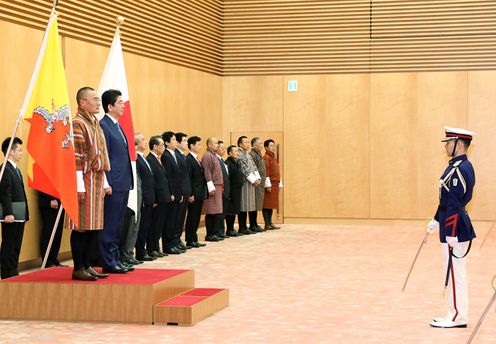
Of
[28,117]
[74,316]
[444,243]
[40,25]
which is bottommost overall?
Result: [74,316]

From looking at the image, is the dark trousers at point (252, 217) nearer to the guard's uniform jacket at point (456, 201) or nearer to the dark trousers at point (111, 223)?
the dark trousers at point (111, 223)

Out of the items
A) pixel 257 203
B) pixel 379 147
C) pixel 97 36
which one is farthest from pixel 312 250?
pixel 379 147

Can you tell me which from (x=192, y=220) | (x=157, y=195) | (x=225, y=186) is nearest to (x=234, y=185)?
(x=225, y=186)

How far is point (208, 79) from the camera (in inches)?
634

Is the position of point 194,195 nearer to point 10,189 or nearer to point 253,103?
point 10,189

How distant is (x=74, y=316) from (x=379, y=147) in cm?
1076

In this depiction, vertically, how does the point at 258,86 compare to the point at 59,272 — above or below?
above

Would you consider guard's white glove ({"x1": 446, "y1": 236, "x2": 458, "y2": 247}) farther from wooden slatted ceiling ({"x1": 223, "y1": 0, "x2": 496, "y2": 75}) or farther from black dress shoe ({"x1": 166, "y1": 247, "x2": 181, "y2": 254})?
wooden slatted ceiling ({"x1": 223, "y1": 0, "x2": 496, "y2": 75})

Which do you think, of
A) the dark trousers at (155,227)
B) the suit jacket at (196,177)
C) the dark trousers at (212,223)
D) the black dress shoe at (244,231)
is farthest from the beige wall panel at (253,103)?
the dark trousers at (155,227)

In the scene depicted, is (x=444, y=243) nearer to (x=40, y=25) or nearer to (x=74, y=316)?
(x=74, y=316)

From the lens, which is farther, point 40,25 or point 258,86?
point 258,86

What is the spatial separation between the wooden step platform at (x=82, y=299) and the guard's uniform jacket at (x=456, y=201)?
2.18m

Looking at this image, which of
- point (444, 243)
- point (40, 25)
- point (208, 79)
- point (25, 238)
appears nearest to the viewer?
point (444, 243)

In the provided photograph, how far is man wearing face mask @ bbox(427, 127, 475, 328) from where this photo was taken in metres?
6.11
